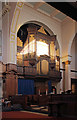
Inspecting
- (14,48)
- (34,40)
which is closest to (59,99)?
(14,48)

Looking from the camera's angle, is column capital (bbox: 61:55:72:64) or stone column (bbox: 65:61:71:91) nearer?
stone column (bbox: 65:61:71:91)

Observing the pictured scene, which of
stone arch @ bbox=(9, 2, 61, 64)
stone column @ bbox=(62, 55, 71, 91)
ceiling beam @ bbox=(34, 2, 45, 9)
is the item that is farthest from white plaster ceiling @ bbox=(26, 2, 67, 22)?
stone column @ bbox=(62, 55, 71, 91)

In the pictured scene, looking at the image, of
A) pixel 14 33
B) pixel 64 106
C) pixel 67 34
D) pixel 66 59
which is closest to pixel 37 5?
pixel 14 33

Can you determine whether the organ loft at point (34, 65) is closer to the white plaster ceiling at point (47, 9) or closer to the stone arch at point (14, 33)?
the stone arch at point (14, 33)

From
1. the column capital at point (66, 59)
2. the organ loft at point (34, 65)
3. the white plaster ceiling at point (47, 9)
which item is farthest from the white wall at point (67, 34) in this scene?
the organ loft at point (34, 65)

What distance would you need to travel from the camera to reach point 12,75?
10453 millimetres

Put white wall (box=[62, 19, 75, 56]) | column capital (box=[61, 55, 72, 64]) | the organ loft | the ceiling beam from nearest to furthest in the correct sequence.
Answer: the organ loft → the ceiling beam → column capital (box=[61, 55, 72, 64]) → white wall (box=[62, 19, 75, 56])

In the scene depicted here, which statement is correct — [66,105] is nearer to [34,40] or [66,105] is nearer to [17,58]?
[17,58]

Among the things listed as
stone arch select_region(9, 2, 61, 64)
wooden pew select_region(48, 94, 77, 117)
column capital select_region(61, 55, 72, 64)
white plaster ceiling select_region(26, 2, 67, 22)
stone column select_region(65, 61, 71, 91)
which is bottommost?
wooden pew select_region(48, 94, 77, 117)

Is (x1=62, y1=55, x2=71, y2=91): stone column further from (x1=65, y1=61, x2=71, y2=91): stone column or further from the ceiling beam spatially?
the ceiling beam

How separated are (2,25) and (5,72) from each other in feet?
11.0

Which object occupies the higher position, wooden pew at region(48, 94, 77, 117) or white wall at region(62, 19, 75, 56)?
white wall at region(62, 19, 75, 56)

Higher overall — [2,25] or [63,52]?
[2,25]

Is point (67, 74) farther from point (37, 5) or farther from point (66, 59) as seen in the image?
point (37, 5)
